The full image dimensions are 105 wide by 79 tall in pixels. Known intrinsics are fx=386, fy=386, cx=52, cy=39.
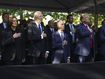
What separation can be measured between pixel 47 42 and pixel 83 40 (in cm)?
84

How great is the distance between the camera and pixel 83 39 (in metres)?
9.02

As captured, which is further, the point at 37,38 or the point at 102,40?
the point at 102,40

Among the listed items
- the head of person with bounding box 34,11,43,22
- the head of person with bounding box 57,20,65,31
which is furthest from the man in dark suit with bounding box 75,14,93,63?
the head of person with bounding box 34,11,43,22

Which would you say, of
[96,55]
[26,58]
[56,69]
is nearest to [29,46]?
[26,58]

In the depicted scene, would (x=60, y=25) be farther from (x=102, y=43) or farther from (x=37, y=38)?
(x=102, y=43)

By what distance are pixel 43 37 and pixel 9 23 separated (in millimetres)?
824

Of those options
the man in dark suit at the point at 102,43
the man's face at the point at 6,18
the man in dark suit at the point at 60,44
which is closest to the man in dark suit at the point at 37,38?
the man in dark suit at the point at 60,44

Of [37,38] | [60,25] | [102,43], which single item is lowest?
[102,43]

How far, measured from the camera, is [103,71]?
15.8ft

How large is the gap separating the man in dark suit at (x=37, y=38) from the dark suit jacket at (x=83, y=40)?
2.74 feet

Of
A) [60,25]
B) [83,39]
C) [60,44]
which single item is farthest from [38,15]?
[83,39]

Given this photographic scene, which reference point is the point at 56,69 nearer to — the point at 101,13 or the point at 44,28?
the point at 44,28

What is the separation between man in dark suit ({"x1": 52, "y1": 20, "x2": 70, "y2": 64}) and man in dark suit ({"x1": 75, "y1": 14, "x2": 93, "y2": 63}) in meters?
0.30

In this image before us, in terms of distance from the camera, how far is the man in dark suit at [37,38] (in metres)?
8.45
